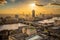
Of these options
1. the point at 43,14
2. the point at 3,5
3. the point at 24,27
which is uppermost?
the point at 3,5

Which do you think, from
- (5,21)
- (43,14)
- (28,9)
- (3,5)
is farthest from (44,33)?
(3,5)

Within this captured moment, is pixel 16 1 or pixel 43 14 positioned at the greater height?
pixel 16 1

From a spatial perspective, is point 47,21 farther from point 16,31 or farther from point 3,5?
point 3,5

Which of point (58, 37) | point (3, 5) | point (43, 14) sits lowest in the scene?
point (58, 37)

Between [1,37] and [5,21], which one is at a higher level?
[5,21]

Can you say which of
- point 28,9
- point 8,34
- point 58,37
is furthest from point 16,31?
point 58,37

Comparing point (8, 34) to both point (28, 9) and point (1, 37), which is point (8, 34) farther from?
point (28, 9)

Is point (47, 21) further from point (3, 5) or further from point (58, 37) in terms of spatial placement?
point (3, 5)

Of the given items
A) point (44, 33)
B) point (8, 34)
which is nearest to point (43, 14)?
point (44, 33)
